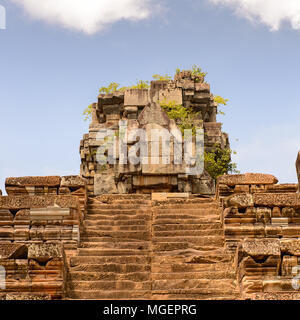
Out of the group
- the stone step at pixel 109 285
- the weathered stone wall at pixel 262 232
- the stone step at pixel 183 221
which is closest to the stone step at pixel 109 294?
the stone step at pixel 109 285

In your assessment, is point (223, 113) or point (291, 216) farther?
point (223, 113)

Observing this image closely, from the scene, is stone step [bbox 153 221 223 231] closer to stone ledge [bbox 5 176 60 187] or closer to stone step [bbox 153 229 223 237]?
stone step [bbox 153 229 223 237]

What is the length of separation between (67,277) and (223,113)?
1811 cm

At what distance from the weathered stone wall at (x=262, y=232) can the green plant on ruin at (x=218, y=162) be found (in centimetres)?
868

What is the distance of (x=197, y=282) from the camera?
40.3 feet

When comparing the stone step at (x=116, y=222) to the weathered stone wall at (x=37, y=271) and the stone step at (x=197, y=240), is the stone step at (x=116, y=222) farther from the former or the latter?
the weathered stone wall at (x=37, y=271)

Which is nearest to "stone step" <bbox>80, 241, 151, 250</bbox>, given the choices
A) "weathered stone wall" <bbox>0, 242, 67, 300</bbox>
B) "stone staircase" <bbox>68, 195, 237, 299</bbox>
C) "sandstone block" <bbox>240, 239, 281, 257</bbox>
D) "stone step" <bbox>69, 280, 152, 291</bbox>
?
"stone staircase" <bbox>68, 195, 237, 299</bbox>

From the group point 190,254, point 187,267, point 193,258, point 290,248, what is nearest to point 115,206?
point 190,254

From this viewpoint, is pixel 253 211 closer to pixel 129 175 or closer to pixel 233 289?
pixel 233 289

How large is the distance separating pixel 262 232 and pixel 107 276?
3.45 metres

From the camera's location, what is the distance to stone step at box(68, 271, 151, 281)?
12.4m

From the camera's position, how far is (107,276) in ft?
41.0
